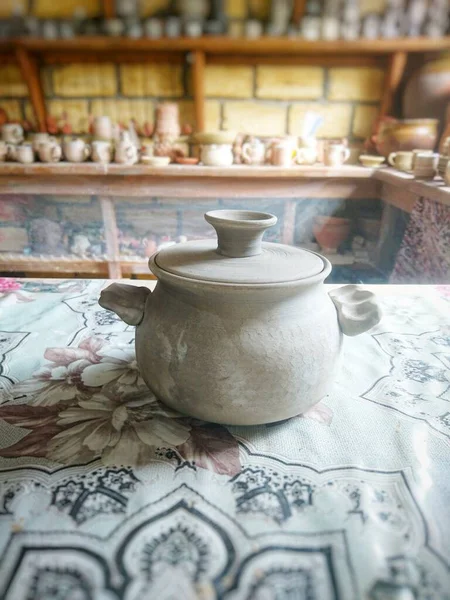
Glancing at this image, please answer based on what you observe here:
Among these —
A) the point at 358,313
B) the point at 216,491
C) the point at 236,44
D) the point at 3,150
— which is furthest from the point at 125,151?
the point at 216,491

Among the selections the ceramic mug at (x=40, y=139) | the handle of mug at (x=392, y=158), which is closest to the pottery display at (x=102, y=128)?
the ceramic mug at (x=40, y=139)

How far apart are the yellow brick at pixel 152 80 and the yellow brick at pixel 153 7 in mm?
255

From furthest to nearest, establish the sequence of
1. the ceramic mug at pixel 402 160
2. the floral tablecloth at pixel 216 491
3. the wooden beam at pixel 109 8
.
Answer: the wooden beam at pixel 109 8
the ceramic mug at pixel 402 160
the floral tablecloth at pixel 216 491

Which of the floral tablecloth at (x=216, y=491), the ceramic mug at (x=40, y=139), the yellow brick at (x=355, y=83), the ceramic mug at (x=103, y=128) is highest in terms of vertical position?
the yellow brick at (x=355, y=83)

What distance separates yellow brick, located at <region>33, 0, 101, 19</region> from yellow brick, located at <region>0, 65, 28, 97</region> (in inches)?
13.2

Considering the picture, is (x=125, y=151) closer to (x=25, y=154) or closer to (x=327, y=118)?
(x=25, y=154)

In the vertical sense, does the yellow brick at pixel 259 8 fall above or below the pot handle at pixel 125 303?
above

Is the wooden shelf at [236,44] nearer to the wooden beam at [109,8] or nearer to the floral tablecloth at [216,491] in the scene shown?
the wooden beam at [109,8]

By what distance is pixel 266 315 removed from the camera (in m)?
0.58

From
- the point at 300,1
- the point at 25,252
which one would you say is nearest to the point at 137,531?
the point at 25,252

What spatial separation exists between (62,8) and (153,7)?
0.51 m

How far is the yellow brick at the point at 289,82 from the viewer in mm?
2484

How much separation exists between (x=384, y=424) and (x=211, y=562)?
0.35 meters

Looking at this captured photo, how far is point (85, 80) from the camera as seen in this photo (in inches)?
98.9
